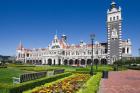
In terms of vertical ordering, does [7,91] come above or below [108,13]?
below

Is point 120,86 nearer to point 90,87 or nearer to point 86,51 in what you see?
point 90,87

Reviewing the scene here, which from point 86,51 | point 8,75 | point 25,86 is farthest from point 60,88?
point 86,51

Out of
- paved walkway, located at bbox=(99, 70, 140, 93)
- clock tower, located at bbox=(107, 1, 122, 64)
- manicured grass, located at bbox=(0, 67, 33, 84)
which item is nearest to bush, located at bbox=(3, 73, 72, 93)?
manicured grass, located at bbox=(0, 67, 33, 84)

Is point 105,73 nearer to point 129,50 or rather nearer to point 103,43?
point 129,50

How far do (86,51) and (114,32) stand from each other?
581 inches

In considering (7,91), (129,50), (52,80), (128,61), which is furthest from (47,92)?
(129,50)

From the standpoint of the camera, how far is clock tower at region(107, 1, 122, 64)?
7588 centimetres

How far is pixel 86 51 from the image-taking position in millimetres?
88750

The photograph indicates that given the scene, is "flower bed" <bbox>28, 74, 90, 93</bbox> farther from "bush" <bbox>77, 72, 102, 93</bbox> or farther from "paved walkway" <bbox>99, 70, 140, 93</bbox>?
"paved walkway" <bbox>99, 70, 140, 93</bbox>

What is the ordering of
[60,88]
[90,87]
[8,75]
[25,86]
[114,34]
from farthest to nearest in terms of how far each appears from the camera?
[114,34] → [8,75] → [60,88] → [25,86] → [90,87]

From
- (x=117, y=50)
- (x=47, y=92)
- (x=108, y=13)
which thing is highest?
(x=108, y=13)

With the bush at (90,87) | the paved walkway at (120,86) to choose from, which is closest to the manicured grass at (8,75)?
the bush at (90,87)

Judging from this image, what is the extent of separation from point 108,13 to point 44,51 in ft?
114

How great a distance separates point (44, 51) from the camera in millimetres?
103312
